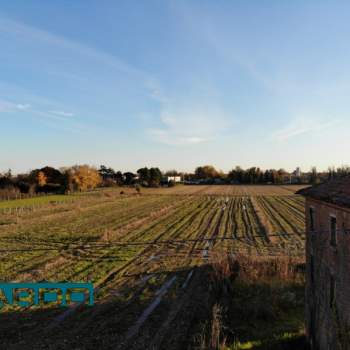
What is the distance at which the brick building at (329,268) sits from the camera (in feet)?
30.3

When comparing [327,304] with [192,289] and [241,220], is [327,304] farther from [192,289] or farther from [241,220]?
[241,220]

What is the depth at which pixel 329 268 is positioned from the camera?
1080 cm

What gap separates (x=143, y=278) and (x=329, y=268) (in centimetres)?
1073

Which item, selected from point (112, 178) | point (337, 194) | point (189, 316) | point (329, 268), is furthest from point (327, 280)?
point (112, 178)

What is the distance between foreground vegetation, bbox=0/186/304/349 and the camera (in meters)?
12.6

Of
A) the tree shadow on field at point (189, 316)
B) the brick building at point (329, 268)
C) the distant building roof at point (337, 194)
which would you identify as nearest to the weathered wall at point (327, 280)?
the brick building at point (329, 268)

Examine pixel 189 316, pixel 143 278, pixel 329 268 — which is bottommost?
pixel 189 316

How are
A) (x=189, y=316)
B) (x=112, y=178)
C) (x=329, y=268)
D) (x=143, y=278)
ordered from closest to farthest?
(x=329, y=268) → (x=189, y=316) → (x=143, y=278) → (x=112, y=178)

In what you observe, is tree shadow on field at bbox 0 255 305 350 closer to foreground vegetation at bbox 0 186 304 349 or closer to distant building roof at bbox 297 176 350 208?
foreground vegetation at bbox 0 186 304 349

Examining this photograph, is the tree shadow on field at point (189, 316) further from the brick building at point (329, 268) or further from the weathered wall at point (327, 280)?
the brick building at point (329, 268)

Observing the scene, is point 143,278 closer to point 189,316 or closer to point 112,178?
point 189,316

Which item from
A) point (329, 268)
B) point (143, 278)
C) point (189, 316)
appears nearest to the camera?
point (329, 268)

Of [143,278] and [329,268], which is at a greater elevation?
[329,268]

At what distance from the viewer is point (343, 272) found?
938 centimetres
